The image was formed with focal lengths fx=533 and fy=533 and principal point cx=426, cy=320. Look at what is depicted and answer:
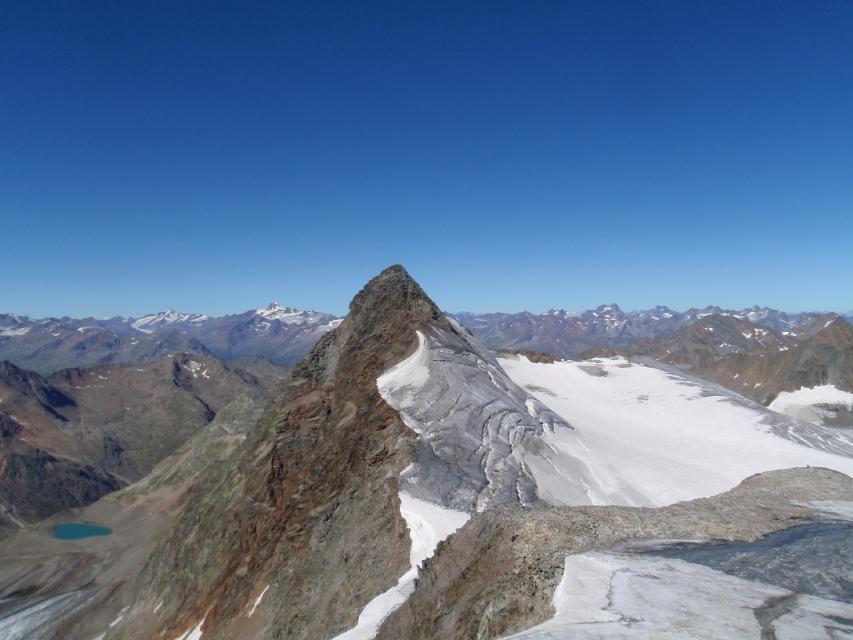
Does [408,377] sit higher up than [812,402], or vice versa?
[408,377]

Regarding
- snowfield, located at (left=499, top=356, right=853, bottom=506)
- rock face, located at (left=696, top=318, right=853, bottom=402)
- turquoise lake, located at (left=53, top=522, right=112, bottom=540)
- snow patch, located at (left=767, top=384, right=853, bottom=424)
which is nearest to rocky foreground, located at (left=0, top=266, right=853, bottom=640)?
snowfield, located at (left=499, top=356, right=853, bottom=506)

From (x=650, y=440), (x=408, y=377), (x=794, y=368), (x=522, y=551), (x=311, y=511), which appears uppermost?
(x=408, y=377)

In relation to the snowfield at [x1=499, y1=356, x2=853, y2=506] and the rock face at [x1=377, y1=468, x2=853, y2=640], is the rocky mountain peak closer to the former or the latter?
the snowfield at [x1=499, y1=356, x2=853, y2=506]

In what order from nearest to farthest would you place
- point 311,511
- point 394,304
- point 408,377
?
point 311,511 → point 408,377 → point 394,304

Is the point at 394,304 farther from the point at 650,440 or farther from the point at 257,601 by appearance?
the point at 650,440

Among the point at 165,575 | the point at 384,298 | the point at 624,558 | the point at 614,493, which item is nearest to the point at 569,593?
the point at 624,558

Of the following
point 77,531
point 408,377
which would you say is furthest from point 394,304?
point 77,531

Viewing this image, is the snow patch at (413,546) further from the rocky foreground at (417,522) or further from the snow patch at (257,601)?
the snow patch at (257,601)
